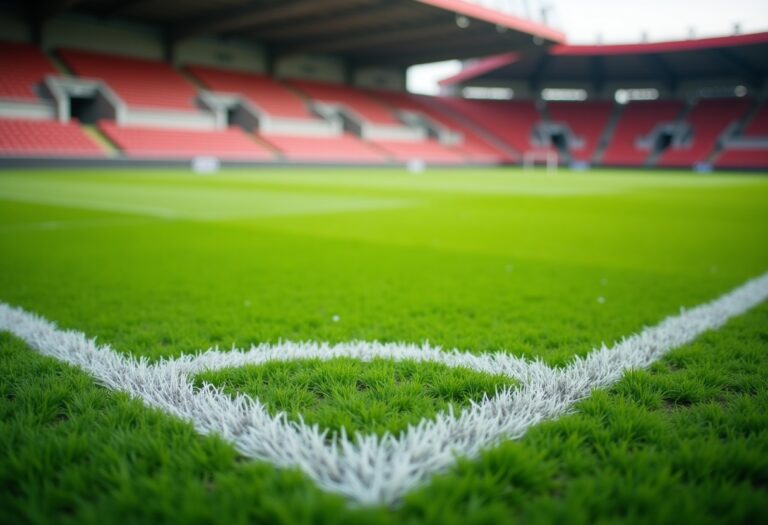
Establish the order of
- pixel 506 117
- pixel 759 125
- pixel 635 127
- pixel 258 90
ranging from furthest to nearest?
pixel 506 117 < pixel 635 127 < pixel 759 125 < pixel 258 90

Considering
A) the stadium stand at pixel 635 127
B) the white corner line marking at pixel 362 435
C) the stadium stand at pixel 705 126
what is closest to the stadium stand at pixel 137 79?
the white corner line marking at pixel 362 435

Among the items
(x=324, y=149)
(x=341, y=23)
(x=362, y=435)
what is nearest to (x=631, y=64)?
(x=341, y=23)

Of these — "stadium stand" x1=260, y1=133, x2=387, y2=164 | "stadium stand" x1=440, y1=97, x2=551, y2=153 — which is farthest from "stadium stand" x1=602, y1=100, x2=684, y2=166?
"stadium stand" x1=260, y1=133, x2=387, y2=164

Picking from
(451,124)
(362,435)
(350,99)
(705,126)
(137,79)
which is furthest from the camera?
(451,124)

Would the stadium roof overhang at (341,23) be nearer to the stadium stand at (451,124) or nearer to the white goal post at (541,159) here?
the stadium stand at (451,124)

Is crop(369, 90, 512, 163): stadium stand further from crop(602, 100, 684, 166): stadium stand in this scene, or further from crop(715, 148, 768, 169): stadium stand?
crop(715, 148, 768, 169): stadium stand

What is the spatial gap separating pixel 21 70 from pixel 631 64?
4197 centimetres

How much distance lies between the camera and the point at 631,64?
45031mm

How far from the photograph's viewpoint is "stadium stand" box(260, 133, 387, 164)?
31312mm

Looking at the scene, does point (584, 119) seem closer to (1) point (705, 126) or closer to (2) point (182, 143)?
(1) point (705, 126)

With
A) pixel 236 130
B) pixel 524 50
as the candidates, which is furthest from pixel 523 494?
pixel 524 50

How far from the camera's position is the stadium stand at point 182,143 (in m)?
25.9

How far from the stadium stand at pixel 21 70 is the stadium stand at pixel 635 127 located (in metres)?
37.9

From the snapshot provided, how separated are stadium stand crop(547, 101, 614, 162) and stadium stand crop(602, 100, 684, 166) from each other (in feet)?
4.27
